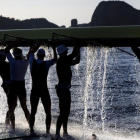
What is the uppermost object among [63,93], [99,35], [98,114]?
[99,35]

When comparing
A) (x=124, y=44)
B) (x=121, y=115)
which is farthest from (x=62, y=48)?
(x=121, y=115)

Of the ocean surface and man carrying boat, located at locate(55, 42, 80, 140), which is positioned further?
the ocean surface

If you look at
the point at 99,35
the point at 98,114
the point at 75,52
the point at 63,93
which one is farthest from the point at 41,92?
the point at 98,114

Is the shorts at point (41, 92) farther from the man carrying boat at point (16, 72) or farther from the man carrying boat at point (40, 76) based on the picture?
the man carrying boat at point (16, 72)

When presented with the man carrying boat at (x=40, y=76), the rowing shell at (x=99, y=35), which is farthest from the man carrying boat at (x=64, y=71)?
the rowing shell at (x=99, y=35)

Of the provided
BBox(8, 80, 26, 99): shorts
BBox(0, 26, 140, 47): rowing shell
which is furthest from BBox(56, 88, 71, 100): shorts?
BBox(8, 80, 26, 99): shorts

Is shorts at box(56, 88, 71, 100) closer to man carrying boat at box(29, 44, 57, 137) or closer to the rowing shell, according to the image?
man carrying boat at box(29, 44, 57, 137)

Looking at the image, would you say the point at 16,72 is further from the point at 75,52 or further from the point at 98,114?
the point at 98,114

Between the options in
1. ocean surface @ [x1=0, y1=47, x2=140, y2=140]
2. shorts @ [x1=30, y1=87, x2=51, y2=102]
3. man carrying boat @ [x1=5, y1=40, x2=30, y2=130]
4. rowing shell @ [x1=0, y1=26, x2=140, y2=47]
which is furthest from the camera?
ocean surface @ [x1=0, y1=47, x2=140, y2=140]

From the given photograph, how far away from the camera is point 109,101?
26.8 metres

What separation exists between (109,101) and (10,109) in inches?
623

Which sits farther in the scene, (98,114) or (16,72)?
(98,114)

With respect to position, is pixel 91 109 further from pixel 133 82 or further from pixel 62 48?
pixel 133 82

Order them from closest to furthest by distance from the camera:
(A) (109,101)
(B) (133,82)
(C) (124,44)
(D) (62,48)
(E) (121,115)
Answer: (D) (62,48) < (C) (124,44) < (E) (121,115) < (A) (109,101) < (B) (133,82)
